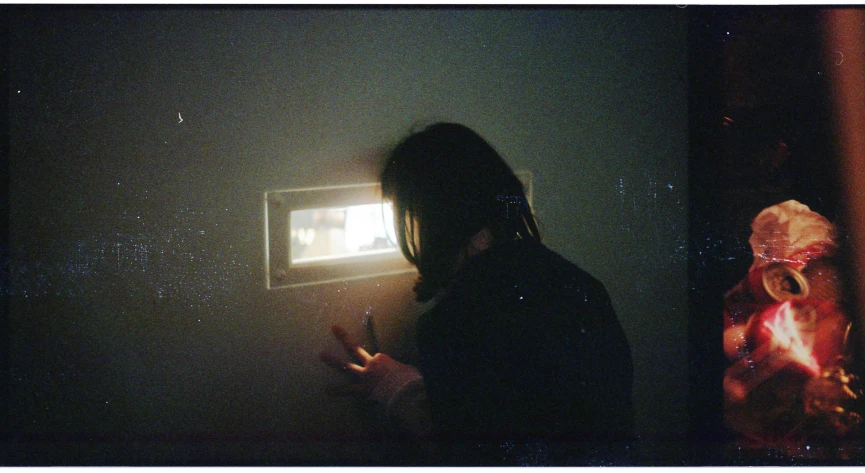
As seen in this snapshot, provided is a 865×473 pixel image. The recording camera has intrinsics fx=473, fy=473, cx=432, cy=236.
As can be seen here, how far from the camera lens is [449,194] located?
804mm

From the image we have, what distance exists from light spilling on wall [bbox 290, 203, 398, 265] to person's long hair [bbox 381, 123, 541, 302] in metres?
0.03

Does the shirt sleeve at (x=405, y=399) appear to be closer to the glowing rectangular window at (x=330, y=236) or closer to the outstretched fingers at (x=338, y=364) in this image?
the outstretched fingers at (x=338, y=364)

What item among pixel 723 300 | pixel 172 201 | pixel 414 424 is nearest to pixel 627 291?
pixel 723 300

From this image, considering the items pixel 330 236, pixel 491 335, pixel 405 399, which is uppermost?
pixel 330 236

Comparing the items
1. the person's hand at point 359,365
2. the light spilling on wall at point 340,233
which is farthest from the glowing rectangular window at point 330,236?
the person's hand at point 359,365

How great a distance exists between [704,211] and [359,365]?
2.11ft

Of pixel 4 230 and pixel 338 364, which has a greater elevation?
pixel 4 230

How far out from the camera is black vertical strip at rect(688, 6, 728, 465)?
0.81 meters

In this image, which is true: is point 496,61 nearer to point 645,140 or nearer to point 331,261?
point 645,140

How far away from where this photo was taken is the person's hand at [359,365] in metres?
0.80

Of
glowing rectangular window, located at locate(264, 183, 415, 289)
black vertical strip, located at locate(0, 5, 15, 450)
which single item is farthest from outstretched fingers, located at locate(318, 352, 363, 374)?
black vertical strip, located at locate(0, 5, 15, 450)


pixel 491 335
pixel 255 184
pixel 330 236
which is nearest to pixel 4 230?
pixel 255 184

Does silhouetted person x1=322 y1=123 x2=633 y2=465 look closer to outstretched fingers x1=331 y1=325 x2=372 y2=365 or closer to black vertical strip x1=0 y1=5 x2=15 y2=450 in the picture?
outstretched fingers x1=331 y1=325 x2=372 y2=365

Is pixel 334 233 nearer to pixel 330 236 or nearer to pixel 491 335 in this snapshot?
pixel 330 236
